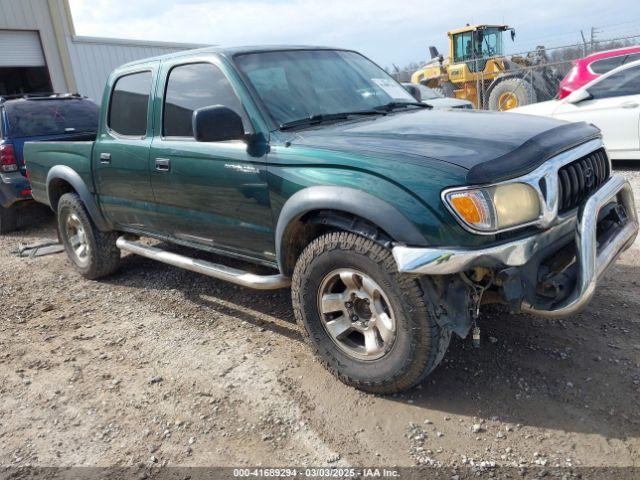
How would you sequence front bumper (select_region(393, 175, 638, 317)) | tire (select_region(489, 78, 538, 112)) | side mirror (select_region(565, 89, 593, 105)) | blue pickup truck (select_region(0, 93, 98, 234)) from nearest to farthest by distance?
1. front bumper (select_region(393, 175, 638, 317))
2. blue pickup truck (select_region(0, 93, 98, 234))
3. side mirror (select_region(565, 89, 593, 105))
4. tire (select_region(489, 78, 538, 112))

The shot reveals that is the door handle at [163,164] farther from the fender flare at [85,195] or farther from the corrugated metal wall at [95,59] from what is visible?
the corrugated metal wall at [95,59]

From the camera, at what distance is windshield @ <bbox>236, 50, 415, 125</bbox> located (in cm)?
341

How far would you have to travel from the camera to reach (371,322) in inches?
115

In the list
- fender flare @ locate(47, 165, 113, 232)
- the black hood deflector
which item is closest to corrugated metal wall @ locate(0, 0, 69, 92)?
fender flare @ locate(47, 165, 113, 232)

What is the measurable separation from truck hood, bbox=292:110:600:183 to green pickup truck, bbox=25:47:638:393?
1 centimetres

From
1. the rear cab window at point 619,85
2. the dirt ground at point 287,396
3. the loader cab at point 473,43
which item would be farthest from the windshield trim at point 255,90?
the loader cab at point 473,43

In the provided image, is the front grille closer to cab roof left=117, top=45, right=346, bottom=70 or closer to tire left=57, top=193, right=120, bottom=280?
cab roof left=117, top=45, right=346, bottom=70

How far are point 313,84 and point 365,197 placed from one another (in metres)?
1.30

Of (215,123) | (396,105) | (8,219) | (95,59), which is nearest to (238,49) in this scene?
(215,123)

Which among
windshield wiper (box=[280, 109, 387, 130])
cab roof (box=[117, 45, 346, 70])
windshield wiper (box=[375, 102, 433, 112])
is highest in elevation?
cab roof (box=[117, 45, 346, 70])

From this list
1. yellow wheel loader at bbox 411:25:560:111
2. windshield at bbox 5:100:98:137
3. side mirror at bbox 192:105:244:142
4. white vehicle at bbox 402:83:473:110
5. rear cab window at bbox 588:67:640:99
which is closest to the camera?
side mirror at bbox 192:105:244:142

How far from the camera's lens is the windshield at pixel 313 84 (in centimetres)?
341

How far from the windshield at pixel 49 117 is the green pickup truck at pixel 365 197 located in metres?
3.68

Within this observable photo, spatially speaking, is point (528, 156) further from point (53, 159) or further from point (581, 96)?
point (581, 96)
